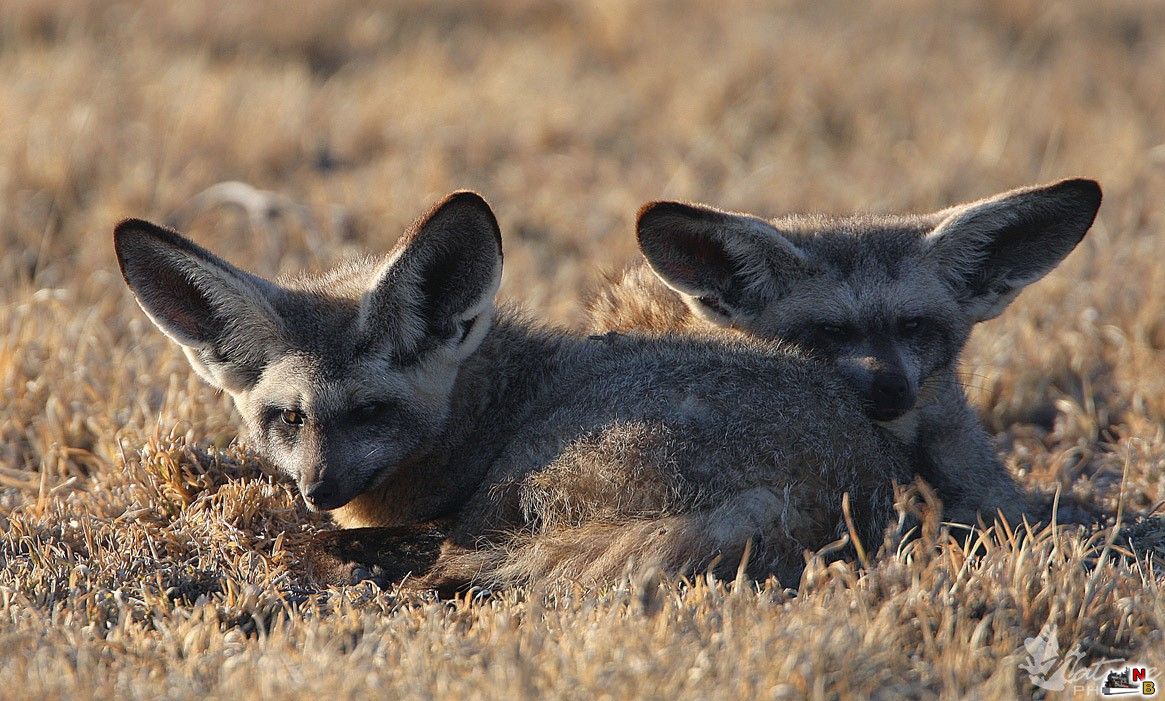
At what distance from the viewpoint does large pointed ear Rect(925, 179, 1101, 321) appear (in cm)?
447

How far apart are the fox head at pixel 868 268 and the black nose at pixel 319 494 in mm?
1364

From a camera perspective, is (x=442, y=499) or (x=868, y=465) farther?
(x=442, y=499)

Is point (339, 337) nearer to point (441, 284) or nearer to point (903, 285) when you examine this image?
point (441, 284)

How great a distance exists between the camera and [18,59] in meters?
9.03

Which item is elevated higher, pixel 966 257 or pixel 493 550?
pixel 966 257

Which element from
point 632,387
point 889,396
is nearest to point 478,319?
point 632,387

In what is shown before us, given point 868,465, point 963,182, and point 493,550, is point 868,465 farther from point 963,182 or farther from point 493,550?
point 963,182

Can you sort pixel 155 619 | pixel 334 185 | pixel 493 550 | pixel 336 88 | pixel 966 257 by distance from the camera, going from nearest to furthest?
pixel 155 619
pixel 493 550
pixel 966 257
pixel 334 185
pixel 336 88

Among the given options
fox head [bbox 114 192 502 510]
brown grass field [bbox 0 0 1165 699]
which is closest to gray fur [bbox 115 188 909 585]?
fox head [bbox 114 192 502 510]

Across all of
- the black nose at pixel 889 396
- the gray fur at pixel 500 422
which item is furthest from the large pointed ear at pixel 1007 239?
the gray fur at pixel 500 422

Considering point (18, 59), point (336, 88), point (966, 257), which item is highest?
point (18, 59)

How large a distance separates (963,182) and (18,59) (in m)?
6.59

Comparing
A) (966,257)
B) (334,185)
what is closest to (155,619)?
(966,257)

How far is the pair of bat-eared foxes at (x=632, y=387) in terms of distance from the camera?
370 cm
